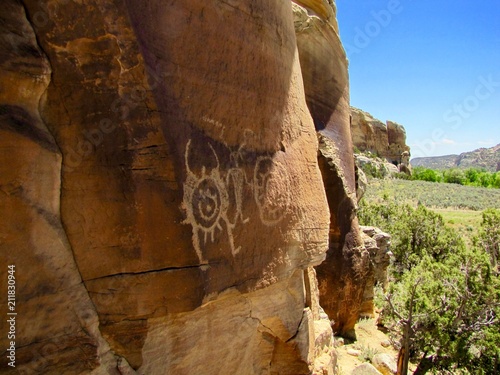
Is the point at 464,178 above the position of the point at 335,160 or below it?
above

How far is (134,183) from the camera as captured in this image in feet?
6.52

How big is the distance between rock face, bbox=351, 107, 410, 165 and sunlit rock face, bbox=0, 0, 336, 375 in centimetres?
3700

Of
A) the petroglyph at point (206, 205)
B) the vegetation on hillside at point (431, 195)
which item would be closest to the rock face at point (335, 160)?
the petroglyph at point (206, 205)

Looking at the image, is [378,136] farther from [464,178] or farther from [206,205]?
[206,205]

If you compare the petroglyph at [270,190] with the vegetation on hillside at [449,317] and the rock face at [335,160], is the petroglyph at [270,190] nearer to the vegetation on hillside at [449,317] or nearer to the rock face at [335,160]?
the rock face at [335,160]

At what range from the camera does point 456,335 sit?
615cm

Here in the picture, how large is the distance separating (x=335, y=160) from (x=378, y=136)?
38.2 meters

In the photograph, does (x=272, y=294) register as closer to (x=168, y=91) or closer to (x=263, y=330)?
(x=263, y=330)

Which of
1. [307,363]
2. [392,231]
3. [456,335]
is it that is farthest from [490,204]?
[307,363]

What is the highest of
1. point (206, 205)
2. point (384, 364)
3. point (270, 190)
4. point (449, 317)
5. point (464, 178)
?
point (464, 178)

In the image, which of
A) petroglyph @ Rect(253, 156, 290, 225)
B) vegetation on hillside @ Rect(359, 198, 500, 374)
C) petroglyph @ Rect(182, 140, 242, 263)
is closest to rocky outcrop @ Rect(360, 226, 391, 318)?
vegetation on hillside @ Rect(359, 198, 500, 374)

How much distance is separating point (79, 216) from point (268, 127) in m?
1.39

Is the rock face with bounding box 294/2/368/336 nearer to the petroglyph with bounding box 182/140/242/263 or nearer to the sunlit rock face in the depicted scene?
the sunlit rock face

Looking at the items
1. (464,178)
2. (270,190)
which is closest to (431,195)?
(464,178)
